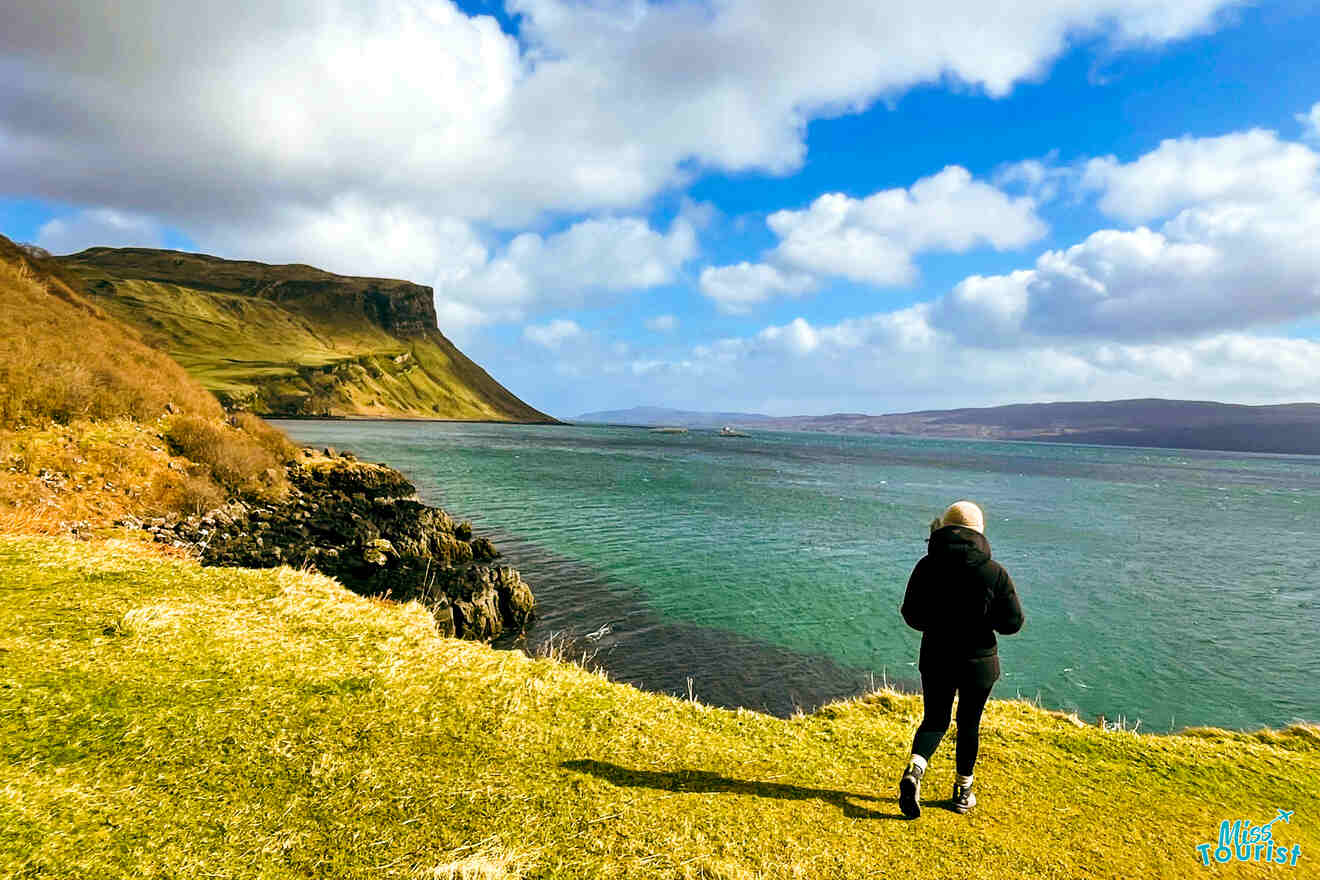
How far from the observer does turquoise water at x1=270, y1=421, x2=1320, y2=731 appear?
A: 20.2 meters

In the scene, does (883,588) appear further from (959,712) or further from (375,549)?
(959,712)

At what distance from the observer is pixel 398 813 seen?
5055mm

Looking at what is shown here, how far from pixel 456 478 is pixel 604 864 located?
65.2 metres

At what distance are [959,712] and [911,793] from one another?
978 mm

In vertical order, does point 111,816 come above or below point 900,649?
above

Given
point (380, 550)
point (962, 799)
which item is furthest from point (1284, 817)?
point (380, 550)

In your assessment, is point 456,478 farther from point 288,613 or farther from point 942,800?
point 942,800

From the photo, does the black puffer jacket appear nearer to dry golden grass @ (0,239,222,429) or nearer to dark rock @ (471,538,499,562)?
dark rock @ (471,538,499,562)

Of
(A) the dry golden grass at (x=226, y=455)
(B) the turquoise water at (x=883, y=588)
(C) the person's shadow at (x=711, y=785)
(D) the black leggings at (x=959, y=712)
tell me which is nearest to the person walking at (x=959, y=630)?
(D) the black leggings at (x=959, y=712)

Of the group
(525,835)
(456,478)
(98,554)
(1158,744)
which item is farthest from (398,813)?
(456,478)

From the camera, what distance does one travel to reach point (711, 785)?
6.18m

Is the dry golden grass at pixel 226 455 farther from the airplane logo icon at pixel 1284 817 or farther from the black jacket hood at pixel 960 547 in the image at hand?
the airplane logo icon at pixel 1284 817

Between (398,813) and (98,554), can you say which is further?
(98,554)

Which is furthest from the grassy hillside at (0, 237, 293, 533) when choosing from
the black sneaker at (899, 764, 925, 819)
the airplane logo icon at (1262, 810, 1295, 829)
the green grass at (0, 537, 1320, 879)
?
the airplane logo icon at (1262, 810, 1295, 829)
